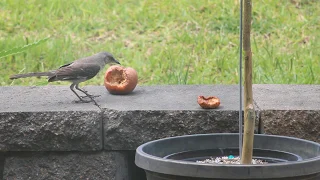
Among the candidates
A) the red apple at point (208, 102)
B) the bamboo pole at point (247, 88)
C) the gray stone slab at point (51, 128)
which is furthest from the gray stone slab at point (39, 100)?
the bamboo pole at point (247, 88)

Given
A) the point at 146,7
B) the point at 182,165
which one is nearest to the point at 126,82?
the point at 182,165

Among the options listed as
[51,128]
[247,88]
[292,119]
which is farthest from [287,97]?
[51,128]

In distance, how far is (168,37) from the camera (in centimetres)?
638

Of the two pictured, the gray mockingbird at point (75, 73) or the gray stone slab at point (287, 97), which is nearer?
the gray stone slab at point (287, 97)

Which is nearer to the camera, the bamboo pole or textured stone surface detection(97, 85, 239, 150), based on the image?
the bamboo pole

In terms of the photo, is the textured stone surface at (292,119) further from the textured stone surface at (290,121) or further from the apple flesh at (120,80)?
the apple flesh at (120,80)

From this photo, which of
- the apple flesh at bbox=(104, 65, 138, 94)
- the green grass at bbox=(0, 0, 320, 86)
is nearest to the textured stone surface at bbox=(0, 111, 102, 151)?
the apple flesh at bbox=(104, 65, 138, 94)

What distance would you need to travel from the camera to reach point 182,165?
2.51 m

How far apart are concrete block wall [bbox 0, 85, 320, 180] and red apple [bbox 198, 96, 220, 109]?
3cm

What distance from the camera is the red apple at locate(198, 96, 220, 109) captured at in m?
3.57

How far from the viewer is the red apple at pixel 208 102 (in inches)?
140

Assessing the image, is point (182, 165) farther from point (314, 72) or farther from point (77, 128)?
point (314, 72)

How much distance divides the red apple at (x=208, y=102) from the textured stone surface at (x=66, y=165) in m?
0.54

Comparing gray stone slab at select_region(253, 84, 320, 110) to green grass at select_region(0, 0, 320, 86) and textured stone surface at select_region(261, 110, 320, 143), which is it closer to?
textured stone surface at select_region(261, 110, 320, 143)
